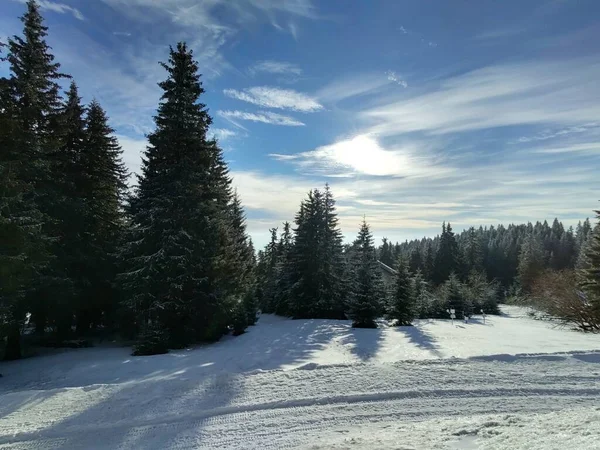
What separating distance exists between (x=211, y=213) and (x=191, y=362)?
6.79 metres

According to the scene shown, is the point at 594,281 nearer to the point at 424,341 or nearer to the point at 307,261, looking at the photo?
the point at 424,341

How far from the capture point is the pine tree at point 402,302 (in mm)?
22266

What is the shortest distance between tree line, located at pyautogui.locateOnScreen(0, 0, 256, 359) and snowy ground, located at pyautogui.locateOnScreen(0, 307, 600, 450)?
3.94 meters

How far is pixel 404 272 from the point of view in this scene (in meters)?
23.1

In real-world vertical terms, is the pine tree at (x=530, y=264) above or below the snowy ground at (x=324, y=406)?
above

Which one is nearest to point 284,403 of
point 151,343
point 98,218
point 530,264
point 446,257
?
point 151,343

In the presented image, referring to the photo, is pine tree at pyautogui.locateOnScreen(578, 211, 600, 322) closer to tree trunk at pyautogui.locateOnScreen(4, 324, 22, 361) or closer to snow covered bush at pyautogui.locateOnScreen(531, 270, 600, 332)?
snow covered bush at pyautogui.locateOnScreen(531, 270, 600, 332)

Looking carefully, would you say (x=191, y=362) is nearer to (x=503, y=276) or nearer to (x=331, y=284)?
(x=331, y=284)

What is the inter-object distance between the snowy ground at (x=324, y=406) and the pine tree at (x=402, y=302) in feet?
40.4

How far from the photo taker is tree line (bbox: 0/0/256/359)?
1294cm

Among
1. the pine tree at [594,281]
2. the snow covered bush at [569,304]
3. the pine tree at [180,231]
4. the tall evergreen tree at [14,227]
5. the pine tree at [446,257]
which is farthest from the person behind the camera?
the pine tree at [446,257]

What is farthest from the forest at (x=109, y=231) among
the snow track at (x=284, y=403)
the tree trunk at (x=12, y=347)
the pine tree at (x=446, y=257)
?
the pine tree at (x=446, y=257)

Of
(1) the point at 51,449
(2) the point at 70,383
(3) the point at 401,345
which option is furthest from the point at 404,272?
(1) the point at 51,449

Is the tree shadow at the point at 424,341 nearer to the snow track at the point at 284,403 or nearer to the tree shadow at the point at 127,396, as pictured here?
the snow track at the point at 284,403
